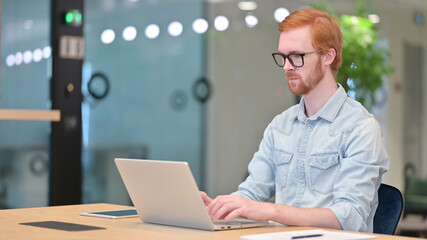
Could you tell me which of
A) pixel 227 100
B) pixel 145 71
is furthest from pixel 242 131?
pixel 145 71

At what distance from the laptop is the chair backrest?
403 millimetres

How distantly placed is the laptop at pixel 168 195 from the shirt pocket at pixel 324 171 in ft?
0.99

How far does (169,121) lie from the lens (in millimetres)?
6012

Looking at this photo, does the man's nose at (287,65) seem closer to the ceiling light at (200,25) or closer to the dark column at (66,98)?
the dark column at (66,98)

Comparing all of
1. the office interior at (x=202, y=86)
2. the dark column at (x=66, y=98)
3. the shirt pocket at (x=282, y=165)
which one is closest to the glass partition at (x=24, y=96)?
the dark column at (x=66, y=98)

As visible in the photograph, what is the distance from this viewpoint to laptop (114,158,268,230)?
6.52ft

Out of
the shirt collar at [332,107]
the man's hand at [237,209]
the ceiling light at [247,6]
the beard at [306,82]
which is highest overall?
the ceiling light at [247,6]

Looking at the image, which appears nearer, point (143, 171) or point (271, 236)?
point (271, 236)

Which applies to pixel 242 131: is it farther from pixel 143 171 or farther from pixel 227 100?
pixel 143 171

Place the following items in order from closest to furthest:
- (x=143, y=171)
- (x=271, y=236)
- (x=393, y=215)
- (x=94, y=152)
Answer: (x=271, y=236) → (x=143, y=171) → (x=393, y=215) → (x=94, y=152)

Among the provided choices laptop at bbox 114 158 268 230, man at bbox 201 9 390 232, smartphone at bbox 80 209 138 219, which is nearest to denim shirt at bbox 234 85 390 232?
man at bbox 201 9 390 232

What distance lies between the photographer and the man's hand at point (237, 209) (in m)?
2.07

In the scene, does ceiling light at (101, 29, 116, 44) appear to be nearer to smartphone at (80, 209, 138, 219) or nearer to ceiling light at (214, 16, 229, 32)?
Answer: ceiling light at (214, 16, 229, 32)

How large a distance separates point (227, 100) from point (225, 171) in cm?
56
